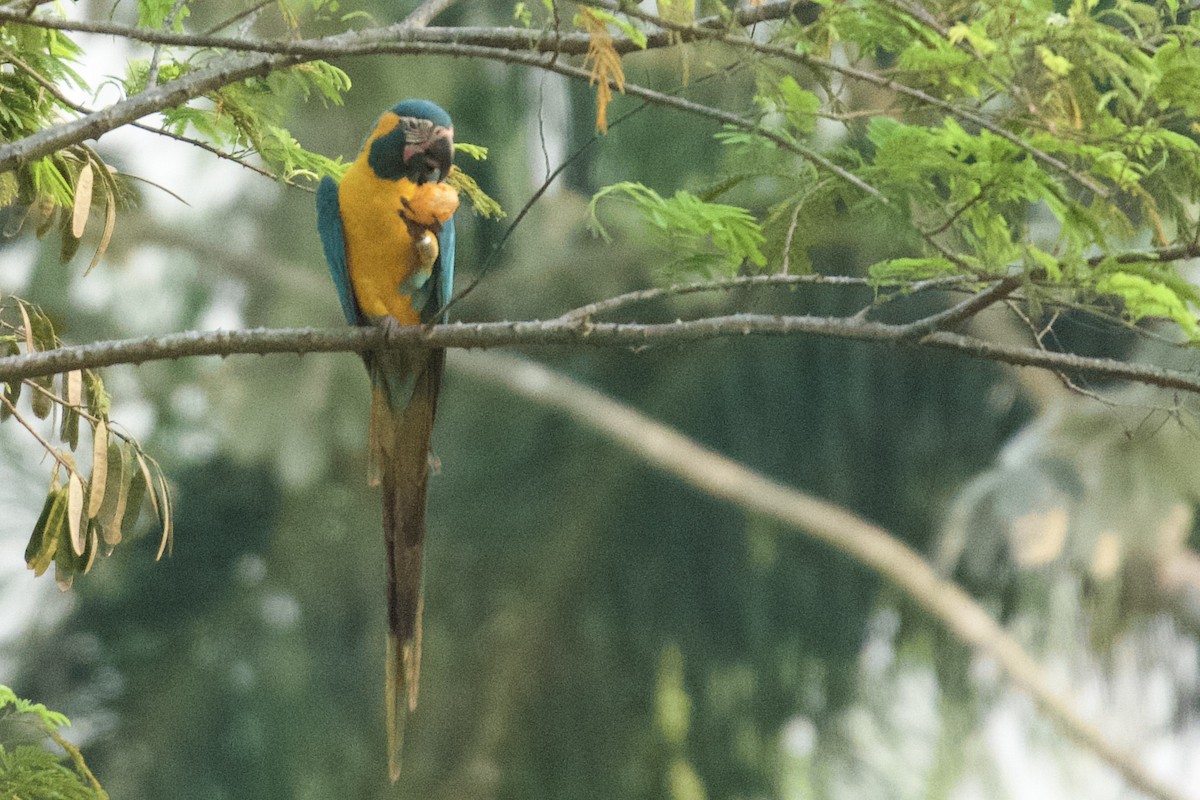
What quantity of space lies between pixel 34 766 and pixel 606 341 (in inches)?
46.3

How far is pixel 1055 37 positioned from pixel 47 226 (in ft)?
5.58

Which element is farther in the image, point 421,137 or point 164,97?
point 421,137

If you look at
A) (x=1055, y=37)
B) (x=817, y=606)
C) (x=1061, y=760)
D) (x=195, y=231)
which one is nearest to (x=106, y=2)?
(x=195, y=231)

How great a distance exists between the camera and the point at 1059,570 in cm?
725

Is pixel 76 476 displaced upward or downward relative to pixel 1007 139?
downward

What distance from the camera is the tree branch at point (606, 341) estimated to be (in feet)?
6.79

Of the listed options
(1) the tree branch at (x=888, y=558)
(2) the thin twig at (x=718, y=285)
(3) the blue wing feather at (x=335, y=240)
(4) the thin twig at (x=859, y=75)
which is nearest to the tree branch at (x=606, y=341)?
(2) the thin twig at (x=718, y=285)

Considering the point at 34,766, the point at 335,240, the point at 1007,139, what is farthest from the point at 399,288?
the point at 1007,139

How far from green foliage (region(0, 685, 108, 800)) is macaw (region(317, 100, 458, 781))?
692 mm

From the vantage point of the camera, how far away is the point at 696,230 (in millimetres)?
2156

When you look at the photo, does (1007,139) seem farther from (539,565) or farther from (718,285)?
(539,565)

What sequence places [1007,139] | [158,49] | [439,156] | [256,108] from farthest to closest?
[439,156]
[256,108]
[158,49]
[1007,139]

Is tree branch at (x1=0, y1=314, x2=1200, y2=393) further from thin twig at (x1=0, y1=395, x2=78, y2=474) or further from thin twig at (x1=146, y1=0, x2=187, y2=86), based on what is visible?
thin twig at (x1=146, y1=0, x2=187, y2=86)

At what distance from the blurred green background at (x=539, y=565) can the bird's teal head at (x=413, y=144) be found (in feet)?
14.6
